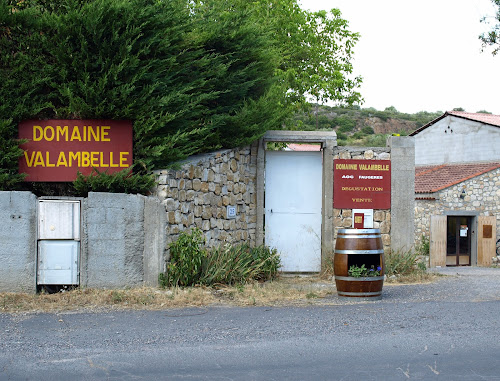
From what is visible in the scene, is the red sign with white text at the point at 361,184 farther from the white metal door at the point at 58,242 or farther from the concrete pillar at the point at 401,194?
the white metal door at the point at 58,242

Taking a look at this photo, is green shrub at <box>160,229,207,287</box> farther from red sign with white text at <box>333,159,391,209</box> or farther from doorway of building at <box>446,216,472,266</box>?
doorway of building at <box>446,216,472,266</box>

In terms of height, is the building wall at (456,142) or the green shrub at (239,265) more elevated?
the building wall at (456,142)

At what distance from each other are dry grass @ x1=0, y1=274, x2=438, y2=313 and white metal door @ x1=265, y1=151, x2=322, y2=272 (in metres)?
2.75

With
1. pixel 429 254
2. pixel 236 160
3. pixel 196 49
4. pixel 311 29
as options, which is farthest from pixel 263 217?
pixel 429 254

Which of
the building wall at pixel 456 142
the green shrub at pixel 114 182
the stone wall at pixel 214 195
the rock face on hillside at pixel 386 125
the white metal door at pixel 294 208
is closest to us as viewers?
the green shrub at pixel 114 182

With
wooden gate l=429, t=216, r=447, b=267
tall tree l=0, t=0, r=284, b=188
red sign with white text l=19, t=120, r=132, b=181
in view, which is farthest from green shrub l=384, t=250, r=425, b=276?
wooden gate l=429, t=216, r=447, b=267

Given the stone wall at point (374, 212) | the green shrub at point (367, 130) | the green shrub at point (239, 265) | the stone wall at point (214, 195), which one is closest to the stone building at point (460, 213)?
the stone wall at point (374, 212)

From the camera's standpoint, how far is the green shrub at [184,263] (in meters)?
9.38

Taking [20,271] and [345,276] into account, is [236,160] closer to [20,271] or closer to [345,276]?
[345,276]

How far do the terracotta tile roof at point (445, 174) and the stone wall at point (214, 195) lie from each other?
15.4 meters

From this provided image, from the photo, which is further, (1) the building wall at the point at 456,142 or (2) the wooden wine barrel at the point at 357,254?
(1) the building wall at the point at 456,142

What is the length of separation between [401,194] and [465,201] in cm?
1505

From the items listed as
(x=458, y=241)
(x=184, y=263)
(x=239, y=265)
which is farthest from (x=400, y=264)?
(x=458, y=241)

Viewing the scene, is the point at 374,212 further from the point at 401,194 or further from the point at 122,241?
the point at 122,241
